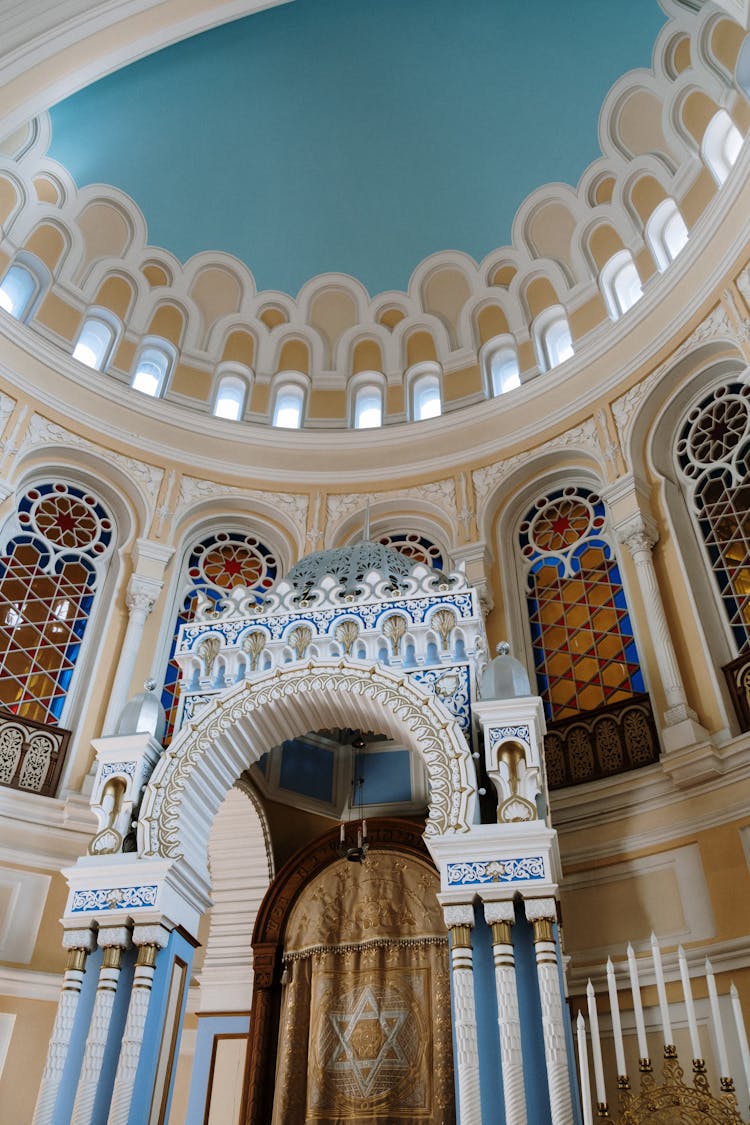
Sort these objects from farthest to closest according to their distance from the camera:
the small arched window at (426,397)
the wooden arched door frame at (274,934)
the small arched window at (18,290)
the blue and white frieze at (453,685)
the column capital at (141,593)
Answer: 1. the small arched window at (426,397)
2. the small arched window at (18,290)
3. the column capital at (141,593)
4. the wooden arched door frame at (274,934)
5. the blue and white frieze at (453,685)

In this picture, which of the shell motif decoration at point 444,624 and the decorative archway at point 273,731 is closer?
the decorative archway at point 273,731

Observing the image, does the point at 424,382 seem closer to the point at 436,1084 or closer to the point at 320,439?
the point at 320,439

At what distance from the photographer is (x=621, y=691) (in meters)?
10.7

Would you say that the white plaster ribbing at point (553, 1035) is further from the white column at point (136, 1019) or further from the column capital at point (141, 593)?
the column capital at point (141, 593)

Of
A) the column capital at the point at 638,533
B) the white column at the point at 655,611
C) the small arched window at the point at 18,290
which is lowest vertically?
the white column at the point at 655,611

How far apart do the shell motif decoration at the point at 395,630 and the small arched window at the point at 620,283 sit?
754 cm

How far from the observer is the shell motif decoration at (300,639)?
326 inches

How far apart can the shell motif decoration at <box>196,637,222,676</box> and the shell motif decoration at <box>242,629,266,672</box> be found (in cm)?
26

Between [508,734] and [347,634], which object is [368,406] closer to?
[347,634]

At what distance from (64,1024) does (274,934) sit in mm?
3400

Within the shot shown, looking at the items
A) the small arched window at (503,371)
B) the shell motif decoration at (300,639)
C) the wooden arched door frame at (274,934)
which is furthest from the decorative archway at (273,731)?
the small arched window at (503,371)

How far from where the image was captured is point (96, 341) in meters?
14.9

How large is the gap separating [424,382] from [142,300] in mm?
4981

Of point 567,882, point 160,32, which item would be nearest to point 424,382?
point 160,32
